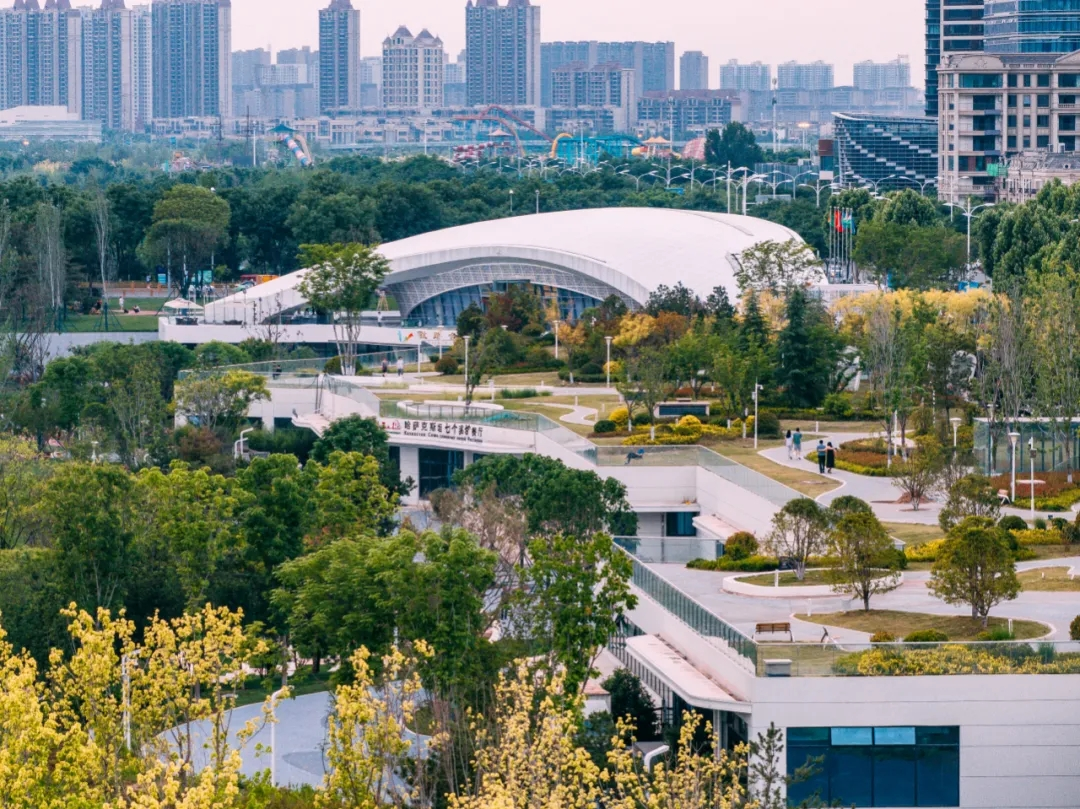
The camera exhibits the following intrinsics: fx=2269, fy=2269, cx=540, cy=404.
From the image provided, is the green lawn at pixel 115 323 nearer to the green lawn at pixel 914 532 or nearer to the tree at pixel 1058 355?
the tree at pixel 1058 355

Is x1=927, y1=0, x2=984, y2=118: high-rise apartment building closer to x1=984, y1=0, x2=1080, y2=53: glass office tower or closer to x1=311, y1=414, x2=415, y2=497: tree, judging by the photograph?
x1=984, y1=0, x2=1080, y2=53: glass office tower

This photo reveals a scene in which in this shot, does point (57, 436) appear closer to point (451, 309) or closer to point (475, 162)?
point (451, 309)

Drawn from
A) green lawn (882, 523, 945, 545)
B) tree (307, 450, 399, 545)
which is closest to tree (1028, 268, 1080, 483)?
green lawn (882, 523, 945, 545)

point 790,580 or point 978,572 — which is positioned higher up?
point 978,572

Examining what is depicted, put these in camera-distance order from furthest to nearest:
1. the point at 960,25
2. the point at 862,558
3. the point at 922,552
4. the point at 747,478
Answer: the point at 960,25 < the point at 747,478 < the point at 922,552 < the point at 862,558

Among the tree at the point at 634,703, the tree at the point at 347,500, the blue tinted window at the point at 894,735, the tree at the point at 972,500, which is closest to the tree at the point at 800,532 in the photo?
the tree at the point at 972,500

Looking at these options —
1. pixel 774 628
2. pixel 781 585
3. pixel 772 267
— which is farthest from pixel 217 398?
pixel 774 628

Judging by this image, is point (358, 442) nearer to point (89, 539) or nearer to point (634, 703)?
point (89, 539)
